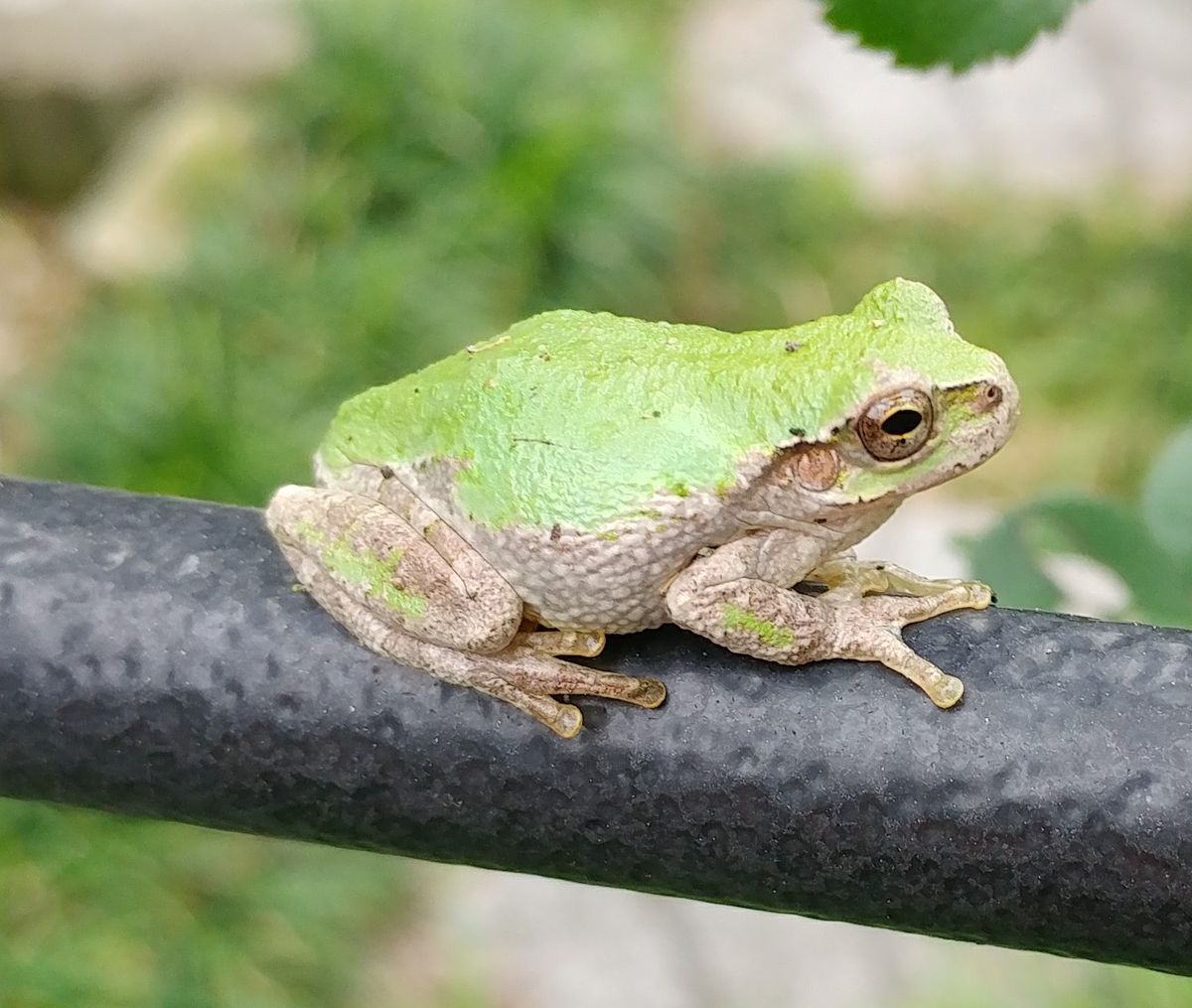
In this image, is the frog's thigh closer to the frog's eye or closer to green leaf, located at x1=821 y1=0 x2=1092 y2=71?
the frog's eye

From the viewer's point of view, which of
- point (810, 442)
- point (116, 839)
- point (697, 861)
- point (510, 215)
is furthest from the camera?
point (510, 215)

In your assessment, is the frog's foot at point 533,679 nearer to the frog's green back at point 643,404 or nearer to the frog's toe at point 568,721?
the frog's toe at point 568,721

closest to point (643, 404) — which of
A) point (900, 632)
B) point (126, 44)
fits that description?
point (900, 632)

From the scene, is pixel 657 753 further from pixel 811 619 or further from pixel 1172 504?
pixel 1172 504

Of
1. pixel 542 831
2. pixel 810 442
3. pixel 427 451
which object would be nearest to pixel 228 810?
pixel 542 831

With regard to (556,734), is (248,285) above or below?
below

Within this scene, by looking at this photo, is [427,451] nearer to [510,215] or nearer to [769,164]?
[510,215]
